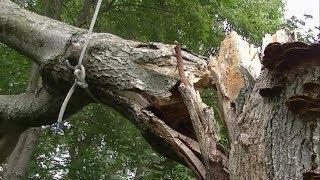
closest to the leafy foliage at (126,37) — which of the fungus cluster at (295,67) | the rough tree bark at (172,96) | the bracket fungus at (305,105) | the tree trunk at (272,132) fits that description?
the rough tree bark at (172,96)

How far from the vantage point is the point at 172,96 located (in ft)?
7.14

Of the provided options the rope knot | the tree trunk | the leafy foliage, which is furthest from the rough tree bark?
the leafy foliage

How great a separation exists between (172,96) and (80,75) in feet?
1.64

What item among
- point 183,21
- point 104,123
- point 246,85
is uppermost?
point 183,21

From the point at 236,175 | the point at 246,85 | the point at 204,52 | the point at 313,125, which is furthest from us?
the point at 204,52

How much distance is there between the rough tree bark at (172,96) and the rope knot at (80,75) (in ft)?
0.35

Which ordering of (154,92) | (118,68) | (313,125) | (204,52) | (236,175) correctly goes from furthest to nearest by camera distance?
(204,52) → (118,68) → (154,92) → (236,175) → (313,125)

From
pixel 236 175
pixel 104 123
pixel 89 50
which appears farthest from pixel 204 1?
pixel 236 175

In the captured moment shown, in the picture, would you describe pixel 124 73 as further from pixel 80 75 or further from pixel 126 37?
pixel 126 37

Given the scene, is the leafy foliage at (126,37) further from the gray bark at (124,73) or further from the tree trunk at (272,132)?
the tree trunk at (272,132)

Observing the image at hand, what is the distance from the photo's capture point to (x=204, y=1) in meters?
7.03

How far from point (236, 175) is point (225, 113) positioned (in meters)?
0.42

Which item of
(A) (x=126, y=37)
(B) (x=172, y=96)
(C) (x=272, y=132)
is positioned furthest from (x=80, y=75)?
(A) (x=126, y=37)

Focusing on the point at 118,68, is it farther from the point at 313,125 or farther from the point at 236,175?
the point at 313,125
